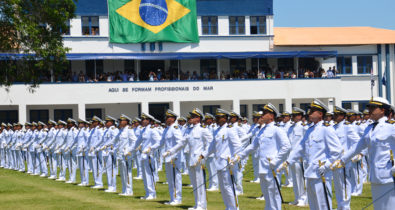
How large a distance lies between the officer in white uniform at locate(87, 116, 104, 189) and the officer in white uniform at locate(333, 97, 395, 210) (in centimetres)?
1304

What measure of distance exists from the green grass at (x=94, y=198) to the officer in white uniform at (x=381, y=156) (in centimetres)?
603

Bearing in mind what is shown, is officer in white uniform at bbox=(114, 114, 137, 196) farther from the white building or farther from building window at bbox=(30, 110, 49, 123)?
building window at bbox=(30, 110, 49, 123)

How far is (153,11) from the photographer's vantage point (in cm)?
5422

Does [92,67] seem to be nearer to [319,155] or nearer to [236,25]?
[236,25]

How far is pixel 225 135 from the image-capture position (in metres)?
14.0

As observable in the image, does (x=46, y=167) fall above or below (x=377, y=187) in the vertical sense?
below

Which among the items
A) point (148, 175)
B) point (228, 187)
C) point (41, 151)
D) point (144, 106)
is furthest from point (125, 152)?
point (144, 106)

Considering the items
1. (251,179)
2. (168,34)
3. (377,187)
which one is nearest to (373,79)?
(168,34)

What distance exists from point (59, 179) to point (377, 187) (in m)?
18.4

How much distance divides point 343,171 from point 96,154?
32.3 ft

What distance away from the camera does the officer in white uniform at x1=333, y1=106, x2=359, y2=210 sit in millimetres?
14047

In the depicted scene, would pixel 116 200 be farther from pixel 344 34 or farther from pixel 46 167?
pixel 344 34

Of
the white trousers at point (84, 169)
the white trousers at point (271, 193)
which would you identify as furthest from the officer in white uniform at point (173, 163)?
the white trousers at point (84, 169)

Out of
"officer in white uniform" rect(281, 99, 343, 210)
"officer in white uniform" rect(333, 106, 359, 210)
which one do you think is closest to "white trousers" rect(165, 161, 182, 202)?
"officer in white uniform" rect(333, 106, 359, 210)
